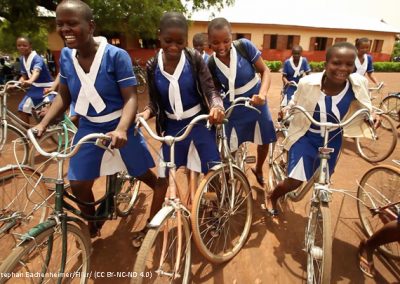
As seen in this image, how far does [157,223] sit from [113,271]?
1091 mm

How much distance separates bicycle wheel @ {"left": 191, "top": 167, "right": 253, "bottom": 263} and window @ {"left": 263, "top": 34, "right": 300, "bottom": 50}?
21.6 metres

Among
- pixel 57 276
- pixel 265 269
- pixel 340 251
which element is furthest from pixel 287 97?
pixel 57 276

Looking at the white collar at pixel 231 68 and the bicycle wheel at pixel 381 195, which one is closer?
the bicycle wheel at pixel 381 195

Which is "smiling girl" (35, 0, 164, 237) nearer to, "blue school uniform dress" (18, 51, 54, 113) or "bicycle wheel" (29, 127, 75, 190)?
"bicycle wheel" (29, 127, 75, 190)

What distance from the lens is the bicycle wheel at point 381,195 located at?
2363 mm

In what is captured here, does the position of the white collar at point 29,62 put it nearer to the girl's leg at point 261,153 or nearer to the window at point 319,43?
the girl's leg at point 261,153

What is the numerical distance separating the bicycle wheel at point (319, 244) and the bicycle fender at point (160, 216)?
3.37ft

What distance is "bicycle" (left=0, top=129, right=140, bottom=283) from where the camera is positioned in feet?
5.25

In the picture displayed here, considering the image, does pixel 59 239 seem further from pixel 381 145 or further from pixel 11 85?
pixel 381 145

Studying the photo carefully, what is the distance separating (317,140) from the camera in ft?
8.04

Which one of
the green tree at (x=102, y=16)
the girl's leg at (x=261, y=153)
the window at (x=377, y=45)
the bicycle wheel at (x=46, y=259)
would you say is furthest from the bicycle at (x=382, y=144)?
the window at (x=377, y=45)

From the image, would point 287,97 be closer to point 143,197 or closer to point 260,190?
point 260,190

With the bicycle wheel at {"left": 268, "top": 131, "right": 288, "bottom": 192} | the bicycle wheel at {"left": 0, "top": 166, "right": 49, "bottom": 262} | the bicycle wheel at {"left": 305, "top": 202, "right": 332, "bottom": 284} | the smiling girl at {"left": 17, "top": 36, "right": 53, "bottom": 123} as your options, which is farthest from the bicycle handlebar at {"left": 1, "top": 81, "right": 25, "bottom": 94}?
the bicycle wheel at {"left": 305, "top": 202, "right": 332, "bottom": 284}

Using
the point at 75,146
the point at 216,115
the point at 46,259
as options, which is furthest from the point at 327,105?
the point at 46,259
